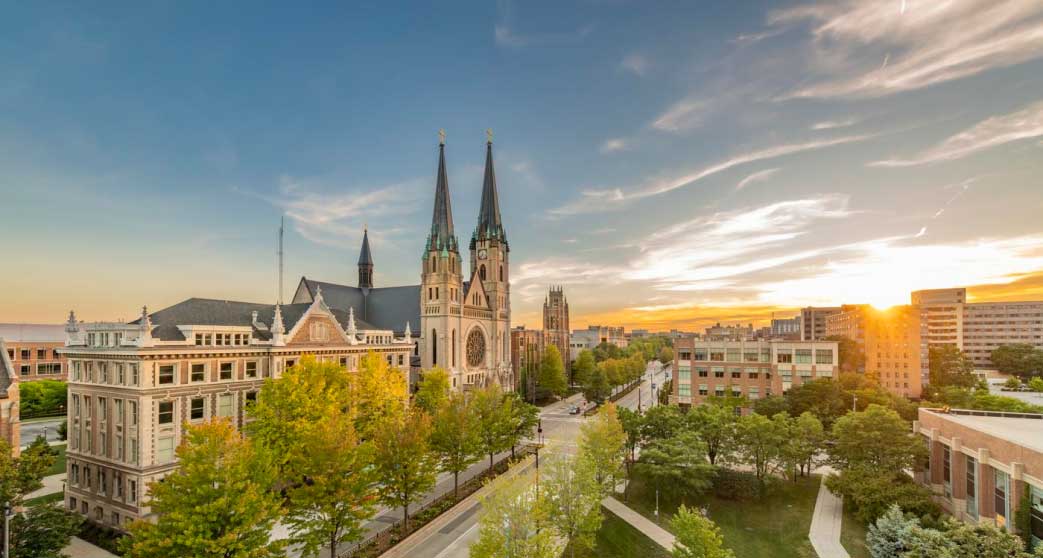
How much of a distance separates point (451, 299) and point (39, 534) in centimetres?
5199

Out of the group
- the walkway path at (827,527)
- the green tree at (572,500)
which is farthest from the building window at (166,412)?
the walkway path at (827,527)

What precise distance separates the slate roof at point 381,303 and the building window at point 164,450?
3998 cm

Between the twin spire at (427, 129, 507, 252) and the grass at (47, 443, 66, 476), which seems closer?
the grass at (47, 443, 66, 476)

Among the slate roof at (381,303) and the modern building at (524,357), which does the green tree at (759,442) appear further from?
the modern building at (524,357)

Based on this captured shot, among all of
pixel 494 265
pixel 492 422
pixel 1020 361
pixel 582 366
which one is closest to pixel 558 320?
pixel 582 366

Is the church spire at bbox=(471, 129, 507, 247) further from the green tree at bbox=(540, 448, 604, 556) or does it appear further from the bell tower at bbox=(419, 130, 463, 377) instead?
the green tree at bbox=(540, 448, 604, 556)

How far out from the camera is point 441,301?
73625 millimetres

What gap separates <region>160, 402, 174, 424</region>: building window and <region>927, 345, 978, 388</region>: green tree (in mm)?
112415

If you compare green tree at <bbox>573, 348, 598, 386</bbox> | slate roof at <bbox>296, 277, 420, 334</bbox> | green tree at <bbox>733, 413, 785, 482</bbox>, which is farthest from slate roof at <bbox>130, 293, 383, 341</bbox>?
green tree at <bbox>573, 348, 598, 386</bbox>

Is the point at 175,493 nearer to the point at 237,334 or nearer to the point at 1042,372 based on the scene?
the point at 237,334

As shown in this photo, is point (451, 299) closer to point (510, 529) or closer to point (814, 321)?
point (510, 529)

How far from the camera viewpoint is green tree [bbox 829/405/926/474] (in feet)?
125

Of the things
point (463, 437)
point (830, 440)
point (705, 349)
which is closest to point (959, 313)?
point (705, 349)

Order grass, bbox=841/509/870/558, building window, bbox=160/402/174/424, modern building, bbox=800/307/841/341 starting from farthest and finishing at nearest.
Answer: modern building, bbox=800/307/841/341 → building window, bbox=160/402/174/424 → grass, bbox=841/509/870/558
